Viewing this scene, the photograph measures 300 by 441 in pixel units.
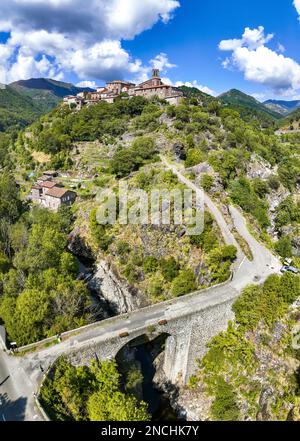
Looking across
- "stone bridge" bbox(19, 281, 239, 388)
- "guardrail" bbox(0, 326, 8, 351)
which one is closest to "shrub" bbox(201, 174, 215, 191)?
"stone bridge" bbox(19, 281, 239, 388)

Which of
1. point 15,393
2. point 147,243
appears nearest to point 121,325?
point 15,393

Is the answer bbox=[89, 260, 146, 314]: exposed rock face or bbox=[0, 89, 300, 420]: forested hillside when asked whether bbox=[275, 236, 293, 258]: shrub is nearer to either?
bbox=[0, 89, 300, 420]: forested hillside

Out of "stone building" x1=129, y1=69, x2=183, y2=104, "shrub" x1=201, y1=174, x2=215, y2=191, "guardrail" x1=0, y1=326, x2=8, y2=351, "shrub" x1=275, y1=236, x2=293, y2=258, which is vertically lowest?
"guardrail" x1=0, y1=326, x2=8, y2=351

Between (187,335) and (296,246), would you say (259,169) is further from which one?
(187,335)

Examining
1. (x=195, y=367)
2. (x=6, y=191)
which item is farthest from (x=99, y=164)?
(x=195, y=367)

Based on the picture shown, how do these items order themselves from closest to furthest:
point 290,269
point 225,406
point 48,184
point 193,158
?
point 225,406, point 290,269, point 193,158, point 48,184

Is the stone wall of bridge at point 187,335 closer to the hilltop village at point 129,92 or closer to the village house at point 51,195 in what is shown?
the village house at point 51,195
